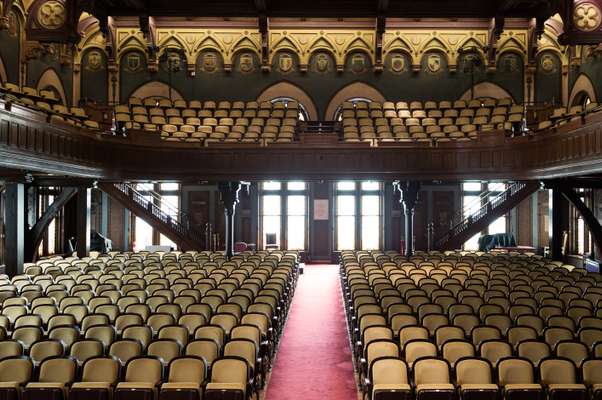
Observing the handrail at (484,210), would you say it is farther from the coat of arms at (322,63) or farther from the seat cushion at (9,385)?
the seat cushion at (9,385)

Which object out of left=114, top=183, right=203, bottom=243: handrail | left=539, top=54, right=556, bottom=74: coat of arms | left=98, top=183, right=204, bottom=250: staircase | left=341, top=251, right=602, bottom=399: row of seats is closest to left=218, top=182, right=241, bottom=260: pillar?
left=98, top=183, right=204, bottom=250: staircase

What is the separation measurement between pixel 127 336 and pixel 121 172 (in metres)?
10.5

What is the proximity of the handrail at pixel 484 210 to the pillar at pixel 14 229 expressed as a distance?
16.1 meters

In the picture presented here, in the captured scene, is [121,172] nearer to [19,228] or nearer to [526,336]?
[19,228]

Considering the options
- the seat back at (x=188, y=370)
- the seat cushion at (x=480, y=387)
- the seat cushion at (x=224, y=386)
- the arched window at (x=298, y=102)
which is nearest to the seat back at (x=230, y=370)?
the seat back at (x=188, y=370)

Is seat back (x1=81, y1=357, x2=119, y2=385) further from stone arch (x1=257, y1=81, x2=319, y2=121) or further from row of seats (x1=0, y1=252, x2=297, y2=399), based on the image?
stone arch (x1=257, y1=81, x2=319, y2=121)

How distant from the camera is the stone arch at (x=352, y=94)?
26.4 meters

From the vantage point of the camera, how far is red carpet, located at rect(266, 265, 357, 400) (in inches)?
348

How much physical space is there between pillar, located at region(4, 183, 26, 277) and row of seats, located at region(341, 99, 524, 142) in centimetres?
1019

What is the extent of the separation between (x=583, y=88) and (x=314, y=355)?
57.8 ft

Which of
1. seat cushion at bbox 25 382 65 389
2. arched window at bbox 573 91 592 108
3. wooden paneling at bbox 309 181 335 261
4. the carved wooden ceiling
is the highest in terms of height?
the carved wooden ceiling

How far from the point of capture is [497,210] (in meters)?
22.5

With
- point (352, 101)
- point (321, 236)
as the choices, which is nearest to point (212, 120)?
point (352, 101)

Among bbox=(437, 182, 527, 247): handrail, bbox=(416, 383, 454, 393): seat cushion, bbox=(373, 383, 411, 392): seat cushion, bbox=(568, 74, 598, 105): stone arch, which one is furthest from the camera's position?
bbox=(437, 182, 527, 247): handrail
